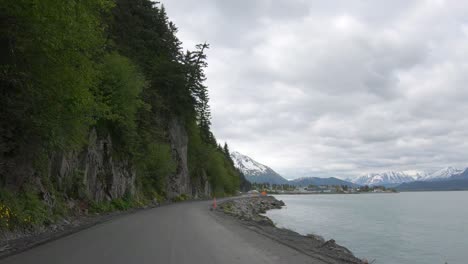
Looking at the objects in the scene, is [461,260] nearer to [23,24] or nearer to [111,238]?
[111,238]

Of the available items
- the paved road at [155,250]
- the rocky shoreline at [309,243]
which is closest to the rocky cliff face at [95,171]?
the paved road at [155,250]

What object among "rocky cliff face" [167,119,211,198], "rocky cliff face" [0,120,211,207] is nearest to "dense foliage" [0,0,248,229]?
"rocky cliff face" [0,120,211,207]

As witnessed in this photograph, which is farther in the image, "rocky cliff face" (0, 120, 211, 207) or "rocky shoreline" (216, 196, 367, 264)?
"rocky cliff face" (0, 120, 211, 207)

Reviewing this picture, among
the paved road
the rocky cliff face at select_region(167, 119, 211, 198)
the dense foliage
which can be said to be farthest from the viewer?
the rocky cliff face at select_region(167, 119, 211, 198)

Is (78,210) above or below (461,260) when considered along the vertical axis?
above

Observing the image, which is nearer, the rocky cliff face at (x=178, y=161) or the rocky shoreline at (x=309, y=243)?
the rocky shoreline at (x=309, y=243)

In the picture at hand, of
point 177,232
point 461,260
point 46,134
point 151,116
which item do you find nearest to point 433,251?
point 461,260

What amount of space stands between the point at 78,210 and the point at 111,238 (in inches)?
363

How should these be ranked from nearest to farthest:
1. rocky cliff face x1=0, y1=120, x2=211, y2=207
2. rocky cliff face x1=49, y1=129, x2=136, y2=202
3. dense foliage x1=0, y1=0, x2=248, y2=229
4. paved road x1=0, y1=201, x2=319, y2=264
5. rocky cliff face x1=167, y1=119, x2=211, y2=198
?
paved road x1=0, y1=201, x2=319, y2=264, dense foliage x1=0, y1=0, x2=248, y2=229, rocky cliff face x1=0, y1=120, x2=211, y2=207, rocky cliff face x1=49, y1=129, x2=136, y2=202, rocky cliff face x1=167, y1=119, x2=211, y2=198

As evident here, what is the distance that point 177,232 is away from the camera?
49.9 ft

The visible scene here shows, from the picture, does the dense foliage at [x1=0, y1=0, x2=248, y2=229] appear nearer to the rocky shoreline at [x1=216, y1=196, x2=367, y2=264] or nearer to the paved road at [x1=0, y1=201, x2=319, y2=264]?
the paved road at [x1=0, y1=201, x2=319, y2=264]

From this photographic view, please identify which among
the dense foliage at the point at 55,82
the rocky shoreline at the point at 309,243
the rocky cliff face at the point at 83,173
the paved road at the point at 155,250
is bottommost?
the rocky shoreline at the point at 309,243

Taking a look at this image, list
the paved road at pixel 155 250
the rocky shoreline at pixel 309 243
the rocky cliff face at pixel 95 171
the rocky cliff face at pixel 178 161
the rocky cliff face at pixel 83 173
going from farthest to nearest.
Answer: the rocky cliff face at pixel 178 161 < the rocky cliff face at pixel 95 171 < the rocky cliff face at pixel 83 173 < the rocky shoreline at pixel 309 243 < the paved road at pixel 155 250

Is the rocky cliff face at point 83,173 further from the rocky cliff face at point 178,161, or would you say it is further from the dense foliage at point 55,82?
the rocky cliff face at point 178,161
